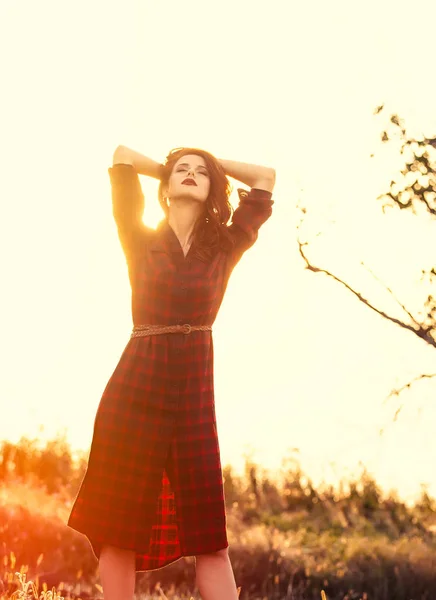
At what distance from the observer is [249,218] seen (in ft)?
13.4

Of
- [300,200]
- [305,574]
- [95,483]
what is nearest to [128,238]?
[95,483]

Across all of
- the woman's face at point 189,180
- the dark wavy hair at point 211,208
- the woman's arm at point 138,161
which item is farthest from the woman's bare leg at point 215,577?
the woman's arm at point 138,161

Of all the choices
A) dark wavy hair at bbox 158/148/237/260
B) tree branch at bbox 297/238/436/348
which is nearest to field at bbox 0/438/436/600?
tree branch at bbox 297/238/436/348

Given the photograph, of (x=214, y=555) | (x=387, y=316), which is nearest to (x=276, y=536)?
(x=387, y=316)

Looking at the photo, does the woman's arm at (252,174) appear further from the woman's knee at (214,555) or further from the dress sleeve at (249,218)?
the woman's knee at (214,555)

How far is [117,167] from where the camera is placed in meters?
Result: 4.06

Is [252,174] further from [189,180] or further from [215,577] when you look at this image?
[215,577]

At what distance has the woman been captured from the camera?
145 inches

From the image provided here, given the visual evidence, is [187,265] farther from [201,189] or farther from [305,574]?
[305,574]

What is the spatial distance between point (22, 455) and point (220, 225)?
973 cm

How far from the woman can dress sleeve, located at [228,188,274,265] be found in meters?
0.09

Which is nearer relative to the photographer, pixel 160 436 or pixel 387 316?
pixel 160 436

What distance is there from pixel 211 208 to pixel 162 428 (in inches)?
38.2

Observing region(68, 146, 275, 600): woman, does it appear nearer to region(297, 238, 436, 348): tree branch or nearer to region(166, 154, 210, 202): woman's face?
region(166, 154, 210, 202): woman's face
